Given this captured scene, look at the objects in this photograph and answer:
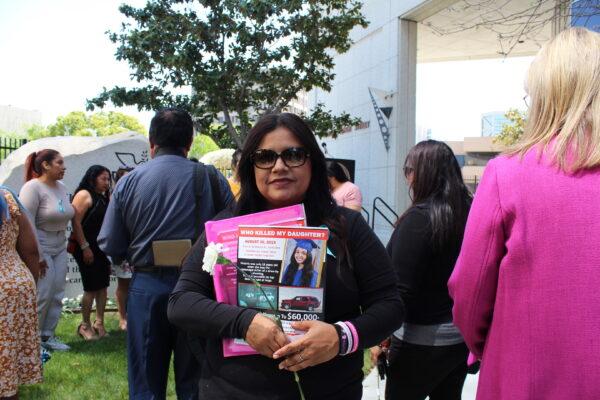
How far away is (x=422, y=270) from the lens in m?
2.49

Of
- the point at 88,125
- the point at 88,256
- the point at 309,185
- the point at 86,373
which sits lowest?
the point at 86,373

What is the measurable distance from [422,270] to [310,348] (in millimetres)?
1101

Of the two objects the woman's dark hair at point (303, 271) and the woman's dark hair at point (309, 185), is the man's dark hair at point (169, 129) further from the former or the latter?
the woman's dark hair at point (303, 271)

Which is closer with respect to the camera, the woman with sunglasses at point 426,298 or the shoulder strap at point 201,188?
the woman with sunglasses at point 426,298

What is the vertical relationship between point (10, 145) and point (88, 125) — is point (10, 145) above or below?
below

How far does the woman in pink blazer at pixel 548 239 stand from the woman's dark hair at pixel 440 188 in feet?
3.53

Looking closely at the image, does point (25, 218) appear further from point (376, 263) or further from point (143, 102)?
point (143, 102)

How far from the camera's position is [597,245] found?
125cm

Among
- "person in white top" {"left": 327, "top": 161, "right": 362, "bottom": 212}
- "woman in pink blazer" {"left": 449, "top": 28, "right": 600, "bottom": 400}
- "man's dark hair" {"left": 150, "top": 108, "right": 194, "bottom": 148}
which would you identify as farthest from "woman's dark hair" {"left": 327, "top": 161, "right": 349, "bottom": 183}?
"woman in pink blazer" {"left": 449, "top": 28, "right": 600, "bottom": 400}

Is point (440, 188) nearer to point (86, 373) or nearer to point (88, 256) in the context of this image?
point (86, 373)

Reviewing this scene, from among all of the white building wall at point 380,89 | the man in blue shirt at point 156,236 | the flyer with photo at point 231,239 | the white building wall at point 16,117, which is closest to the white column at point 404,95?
the white building wall at point 380,89

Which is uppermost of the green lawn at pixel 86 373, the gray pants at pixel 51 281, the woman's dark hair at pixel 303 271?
the woman's dark hair at pixel 303 271

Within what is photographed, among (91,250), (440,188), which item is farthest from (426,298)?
(91,250)

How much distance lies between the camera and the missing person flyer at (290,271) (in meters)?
1.61
